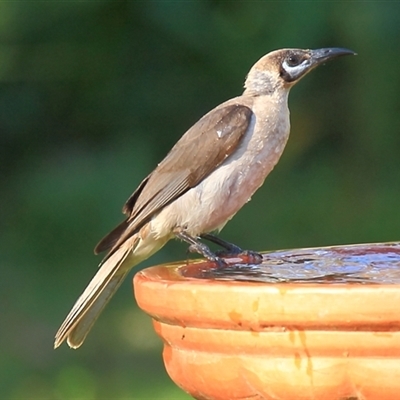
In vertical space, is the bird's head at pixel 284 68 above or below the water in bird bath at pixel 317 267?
above

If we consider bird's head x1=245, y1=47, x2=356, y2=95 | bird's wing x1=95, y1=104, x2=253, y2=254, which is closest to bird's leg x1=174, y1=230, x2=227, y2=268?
bird's wing x1=95, y1=104, x2=253, y2=254

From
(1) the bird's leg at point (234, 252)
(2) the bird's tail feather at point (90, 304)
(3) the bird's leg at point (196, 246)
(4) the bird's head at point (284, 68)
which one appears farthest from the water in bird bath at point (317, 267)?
(4) the bird's head at point (284, 68)

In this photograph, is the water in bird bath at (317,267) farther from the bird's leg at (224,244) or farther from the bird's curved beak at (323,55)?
the bird's curved beak at (323,55)

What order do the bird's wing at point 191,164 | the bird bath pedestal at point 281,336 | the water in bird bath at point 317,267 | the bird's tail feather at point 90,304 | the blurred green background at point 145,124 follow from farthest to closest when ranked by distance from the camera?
the blurred green background at point 145,124
the bird's wing at point 191,164
the bird's tail feather at point 90,304
the water in bird bath at point 317,267
the bird bath pedestal at point 281,336

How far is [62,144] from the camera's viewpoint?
7.17m

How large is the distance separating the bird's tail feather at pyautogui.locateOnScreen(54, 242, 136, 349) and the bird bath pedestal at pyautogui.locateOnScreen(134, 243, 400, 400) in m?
1.04

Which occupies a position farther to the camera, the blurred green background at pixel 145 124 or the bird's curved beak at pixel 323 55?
the blurred green background at pixel 145 124

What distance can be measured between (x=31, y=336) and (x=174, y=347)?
12.8 ft

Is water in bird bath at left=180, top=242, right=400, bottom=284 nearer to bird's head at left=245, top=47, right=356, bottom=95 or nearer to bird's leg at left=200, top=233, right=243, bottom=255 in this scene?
bird's leg at left=200, top=233, right=243, bottom=255

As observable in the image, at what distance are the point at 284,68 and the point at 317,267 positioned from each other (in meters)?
1.37

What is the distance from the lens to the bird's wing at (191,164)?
3.25 meters

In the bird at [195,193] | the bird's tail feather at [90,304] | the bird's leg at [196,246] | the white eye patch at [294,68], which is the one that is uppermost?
the white eye patch at [294,68]

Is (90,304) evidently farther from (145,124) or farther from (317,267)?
(145,124)

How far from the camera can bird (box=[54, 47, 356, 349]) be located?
10.5ft
